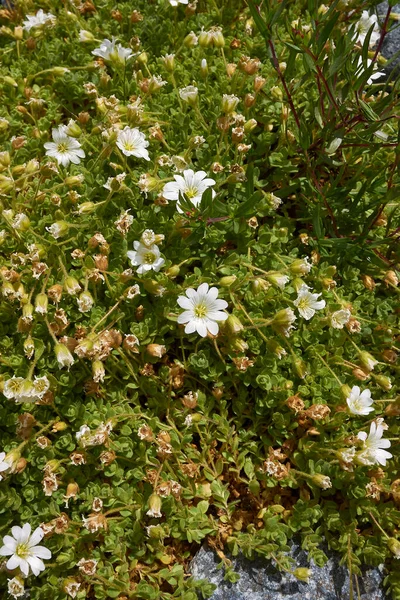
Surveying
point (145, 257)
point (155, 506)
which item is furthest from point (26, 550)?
point (145, 257)

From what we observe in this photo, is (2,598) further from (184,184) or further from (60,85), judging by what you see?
(60,85)

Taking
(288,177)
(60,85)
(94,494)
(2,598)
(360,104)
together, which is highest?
(360,104)

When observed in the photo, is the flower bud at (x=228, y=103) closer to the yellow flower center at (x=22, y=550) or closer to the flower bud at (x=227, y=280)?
the flower bud at (x=227, y=280)

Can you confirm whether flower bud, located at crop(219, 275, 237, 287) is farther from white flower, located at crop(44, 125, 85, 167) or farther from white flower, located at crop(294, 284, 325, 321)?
white flower, located at crop(44, 125, 85, 167)

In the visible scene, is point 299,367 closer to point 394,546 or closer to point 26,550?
point 394,546

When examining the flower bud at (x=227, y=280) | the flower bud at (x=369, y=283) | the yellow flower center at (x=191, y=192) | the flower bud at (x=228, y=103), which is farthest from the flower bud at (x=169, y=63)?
the flower bud at (x=369, y=283)

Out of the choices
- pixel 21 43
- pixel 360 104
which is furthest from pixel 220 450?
pixel 21 43
